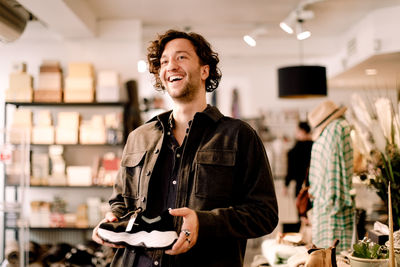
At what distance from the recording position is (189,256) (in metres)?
1.39

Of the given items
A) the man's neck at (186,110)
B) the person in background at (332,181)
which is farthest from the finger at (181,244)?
the person in background at (332,181)

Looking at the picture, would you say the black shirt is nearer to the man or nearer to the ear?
the man

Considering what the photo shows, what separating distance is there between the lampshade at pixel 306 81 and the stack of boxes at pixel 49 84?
276cm

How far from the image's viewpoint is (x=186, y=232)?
1214 millimetres

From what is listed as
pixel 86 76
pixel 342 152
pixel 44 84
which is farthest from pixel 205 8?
pixel 342 152

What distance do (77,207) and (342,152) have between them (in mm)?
3461

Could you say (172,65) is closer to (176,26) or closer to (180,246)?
(180,246)

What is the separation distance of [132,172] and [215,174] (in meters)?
0.38

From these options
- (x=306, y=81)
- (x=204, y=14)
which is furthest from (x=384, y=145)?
(x=204, y=14)

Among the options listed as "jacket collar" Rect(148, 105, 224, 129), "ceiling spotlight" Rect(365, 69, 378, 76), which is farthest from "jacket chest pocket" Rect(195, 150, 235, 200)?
"ceiling spotlight" Rect(365, 69, 378, 76)

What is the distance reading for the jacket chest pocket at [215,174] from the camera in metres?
1.42

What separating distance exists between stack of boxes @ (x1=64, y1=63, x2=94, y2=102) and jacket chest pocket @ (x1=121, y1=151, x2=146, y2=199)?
3446 mm

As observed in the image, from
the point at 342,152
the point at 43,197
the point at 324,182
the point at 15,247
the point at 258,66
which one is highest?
the point at 258,66

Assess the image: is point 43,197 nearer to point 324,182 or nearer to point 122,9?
point 122,9
